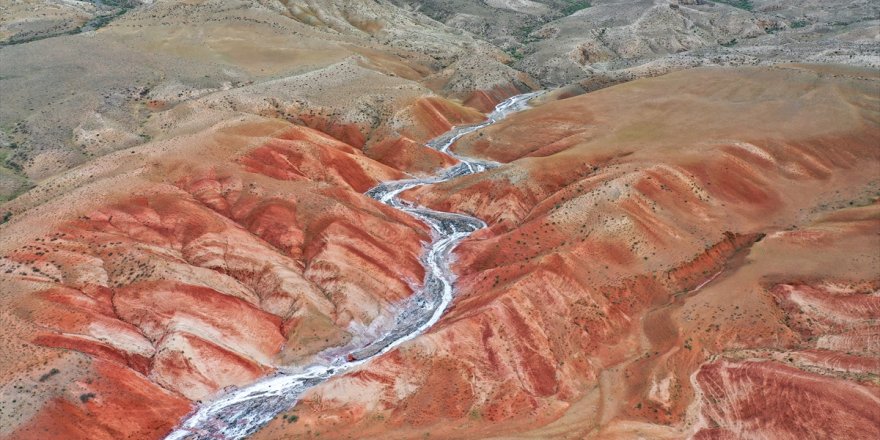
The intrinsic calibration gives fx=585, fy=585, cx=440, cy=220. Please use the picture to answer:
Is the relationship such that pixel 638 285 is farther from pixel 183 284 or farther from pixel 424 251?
pixel 183 284

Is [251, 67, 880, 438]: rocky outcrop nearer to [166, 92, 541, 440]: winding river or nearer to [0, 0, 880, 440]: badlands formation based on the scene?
[0, 0, 880, 440]: badlands formation

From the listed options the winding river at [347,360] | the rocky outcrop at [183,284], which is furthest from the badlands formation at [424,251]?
the winding river at [347,360]

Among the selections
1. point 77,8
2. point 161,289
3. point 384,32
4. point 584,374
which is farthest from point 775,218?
point 77,8

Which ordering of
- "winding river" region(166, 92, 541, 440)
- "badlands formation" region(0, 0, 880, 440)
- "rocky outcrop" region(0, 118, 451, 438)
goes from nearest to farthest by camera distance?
"badlands formation" region(0, 0, 880, 440) < "rocky outcrop" region(0, 118, 451, 438) < "winding river" region(166, 92, 541, 440)

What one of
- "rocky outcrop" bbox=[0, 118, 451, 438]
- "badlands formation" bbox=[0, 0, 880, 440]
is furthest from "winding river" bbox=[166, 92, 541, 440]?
"rocky outcrop" bbox=[0, 118, 451, 438]

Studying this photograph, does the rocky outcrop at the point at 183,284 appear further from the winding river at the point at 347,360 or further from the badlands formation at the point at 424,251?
the winding river at the point at 347,360
